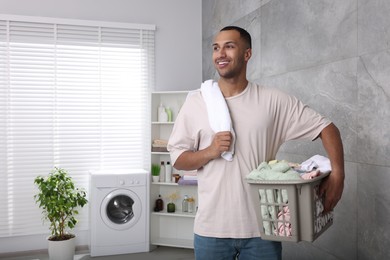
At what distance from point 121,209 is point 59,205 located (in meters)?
0.69

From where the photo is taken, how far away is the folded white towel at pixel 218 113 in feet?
5.27

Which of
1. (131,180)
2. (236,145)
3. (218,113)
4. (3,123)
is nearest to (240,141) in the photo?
(236,145)

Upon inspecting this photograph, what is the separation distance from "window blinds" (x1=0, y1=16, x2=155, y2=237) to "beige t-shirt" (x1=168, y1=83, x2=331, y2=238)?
2803 mm

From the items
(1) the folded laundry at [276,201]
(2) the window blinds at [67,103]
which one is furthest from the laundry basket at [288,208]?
(2) the window blinds at [67,103]

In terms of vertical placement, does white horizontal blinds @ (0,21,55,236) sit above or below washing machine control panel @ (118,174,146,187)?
above

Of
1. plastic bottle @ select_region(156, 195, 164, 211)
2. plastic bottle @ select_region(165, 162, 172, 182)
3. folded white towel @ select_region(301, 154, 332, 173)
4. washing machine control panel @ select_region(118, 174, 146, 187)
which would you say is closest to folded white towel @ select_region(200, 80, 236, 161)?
folded white towel @ select_region(301, 154, 332, 173)

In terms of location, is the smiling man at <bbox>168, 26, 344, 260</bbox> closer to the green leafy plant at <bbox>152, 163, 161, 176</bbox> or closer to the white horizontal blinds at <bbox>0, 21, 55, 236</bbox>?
the green leafy plant at <bbox>152, 163, 161, 176</bbox>

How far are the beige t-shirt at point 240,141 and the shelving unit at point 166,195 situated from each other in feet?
8.37

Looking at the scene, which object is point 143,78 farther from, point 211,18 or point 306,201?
point 306,201

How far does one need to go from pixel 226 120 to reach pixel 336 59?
1106mm

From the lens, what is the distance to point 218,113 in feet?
5.34

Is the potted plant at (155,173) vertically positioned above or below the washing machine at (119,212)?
above

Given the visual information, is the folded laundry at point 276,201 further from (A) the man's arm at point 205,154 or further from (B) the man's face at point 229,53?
(B) the man's face at point 229,53

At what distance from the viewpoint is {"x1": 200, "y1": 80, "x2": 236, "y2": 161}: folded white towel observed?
1.61m
